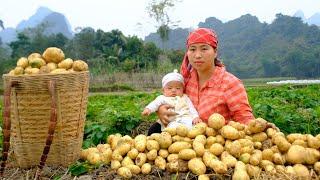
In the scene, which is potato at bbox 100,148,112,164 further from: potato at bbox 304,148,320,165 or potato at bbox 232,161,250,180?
potato at bbox 304,148,320,165

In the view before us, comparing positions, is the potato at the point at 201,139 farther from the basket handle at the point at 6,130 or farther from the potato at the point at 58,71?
the basket handle at the point at 6,130

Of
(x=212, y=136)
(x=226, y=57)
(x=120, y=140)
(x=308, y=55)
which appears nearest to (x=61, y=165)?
(x=120, y=140)

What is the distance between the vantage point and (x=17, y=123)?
3928 mm

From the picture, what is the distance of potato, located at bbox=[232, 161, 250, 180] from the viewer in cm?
311

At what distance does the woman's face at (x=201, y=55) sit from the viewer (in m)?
4.27

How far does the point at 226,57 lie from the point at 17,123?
6375 cm

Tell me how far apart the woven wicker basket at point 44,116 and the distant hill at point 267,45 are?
45480 mm

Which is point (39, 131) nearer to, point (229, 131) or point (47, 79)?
point (47, 79)

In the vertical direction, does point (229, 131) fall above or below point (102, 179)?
above

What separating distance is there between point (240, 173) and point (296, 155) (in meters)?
0.47

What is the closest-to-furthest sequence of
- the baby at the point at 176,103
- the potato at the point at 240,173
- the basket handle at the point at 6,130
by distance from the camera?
the potato at the point at 240,173
the basket handle at the point at 6,130
the baby at the point at 176,103

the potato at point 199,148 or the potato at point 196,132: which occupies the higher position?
the potato at point 196,132

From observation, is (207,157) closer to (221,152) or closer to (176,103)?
(221,152)

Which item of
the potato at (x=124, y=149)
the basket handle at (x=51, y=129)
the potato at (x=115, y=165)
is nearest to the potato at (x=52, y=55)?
the basket handle at (x=51, y=129)
